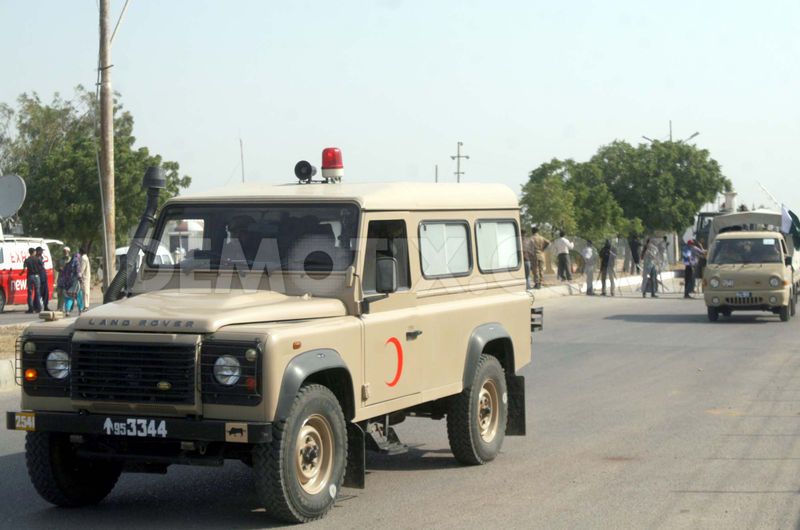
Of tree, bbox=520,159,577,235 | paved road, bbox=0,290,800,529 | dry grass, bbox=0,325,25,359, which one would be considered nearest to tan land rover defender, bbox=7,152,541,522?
paved road, bbox=0,290,800,529

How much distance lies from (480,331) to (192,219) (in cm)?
236

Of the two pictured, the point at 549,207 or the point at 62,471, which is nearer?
the point at 62,471

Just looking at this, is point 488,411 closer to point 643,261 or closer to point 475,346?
point 475,346

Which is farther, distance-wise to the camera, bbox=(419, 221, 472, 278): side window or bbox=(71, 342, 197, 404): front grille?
bbox=(419, 221, 472, 278): side window

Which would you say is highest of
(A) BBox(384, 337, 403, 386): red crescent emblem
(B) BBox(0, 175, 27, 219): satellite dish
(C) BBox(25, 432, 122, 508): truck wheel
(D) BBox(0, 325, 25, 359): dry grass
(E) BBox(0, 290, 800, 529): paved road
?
(B) BBox(0, 175, 27, 219): satellite dish

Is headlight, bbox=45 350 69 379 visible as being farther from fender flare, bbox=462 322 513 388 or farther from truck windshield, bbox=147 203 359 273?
fender flare, bbox=462 322 513 388

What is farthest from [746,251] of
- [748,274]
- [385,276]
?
[385,276]

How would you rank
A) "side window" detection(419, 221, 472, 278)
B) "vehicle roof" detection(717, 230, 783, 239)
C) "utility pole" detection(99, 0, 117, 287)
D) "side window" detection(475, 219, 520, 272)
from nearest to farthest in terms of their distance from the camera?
"side window" detection(419, 221, 472, 278) → "side window" detection(475, 219, 520, 272) → "utility pole" detection(99, 0, 117, 287) → "vehicle roof" detection(717, 230, 783, 239)

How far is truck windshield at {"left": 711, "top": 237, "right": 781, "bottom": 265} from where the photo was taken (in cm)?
2522

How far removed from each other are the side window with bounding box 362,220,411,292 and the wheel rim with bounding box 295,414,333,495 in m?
1.10

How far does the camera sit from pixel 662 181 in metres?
74.2

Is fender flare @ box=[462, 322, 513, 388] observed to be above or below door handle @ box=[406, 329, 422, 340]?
below

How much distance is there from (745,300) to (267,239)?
18.6m

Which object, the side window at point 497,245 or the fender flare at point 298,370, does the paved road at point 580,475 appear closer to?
the fender flare at point 298,370
